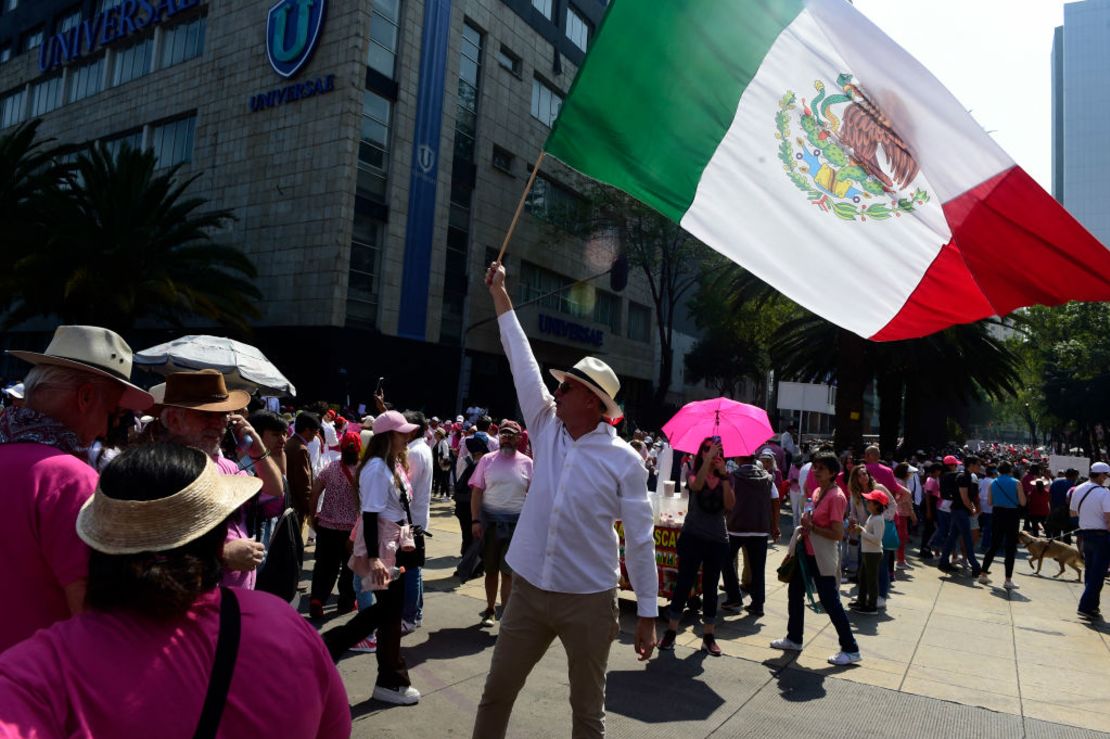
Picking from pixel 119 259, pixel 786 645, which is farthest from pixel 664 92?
pixel 119 259

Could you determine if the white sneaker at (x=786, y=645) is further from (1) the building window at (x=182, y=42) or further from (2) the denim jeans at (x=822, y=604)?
(1) the building window at (x=182, y=42)

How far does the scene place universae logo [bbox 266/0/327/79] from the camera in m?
26.2

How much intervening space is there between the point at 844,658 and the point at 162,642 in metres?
6.46

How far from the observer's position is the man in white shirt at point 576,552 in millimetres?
3404

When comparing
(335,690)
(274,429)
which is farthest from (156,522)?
(274,429)

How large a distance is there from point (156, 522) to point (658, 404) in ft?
118

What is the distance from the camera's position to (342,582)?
277 inches

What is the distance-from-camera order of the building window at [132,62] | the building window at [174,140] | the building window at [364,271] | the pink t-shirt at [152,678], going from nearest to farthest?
the pink t-shirt at [152,678], the building window at [364,271], the building window at [174,140], the building window at [132,62]

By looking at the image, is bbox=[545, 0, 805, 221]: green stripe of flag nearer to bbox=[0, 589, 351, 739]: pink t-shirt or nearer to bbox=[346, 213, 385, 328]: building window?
bbox=[0, 589, 351, 739]: pink t-shirt

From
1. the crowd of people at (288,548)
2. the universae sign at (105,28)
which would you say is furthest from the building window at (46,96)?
the crowd of people at (288,548)

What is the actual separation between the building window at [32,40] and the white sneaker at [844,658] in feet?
148

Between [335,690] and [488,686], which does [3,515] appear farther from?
[488,686]

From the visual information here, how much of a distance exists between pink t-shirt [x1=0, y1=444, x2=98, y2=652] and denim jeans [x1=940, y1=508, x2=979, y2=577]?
43.6 feet

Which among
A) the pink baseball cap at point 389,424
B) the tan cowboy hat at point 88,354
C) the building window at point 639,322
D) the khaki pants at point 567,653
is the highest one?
the building window at point 639,322
